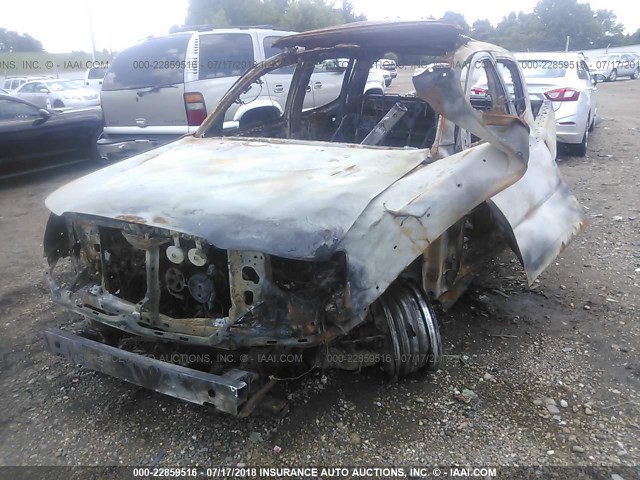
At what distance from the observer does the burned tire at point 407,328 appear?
2555mm

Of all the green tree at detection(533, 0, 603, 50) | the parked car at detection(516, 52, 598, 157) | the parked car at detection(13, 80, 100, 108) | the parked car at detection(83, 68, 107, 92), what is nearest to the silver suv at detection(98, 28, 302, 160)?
the parked car at detection(516, 52, 598, 157)

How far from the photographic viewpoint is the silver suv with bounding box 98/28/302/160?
611 centimetres

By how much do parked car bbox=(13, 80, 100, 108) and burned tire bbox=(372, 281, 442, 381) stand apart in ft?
48.4

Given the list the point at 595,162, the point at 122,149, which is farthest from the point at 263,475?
the point at 595,162

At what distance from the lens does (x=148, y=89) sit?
6.29m

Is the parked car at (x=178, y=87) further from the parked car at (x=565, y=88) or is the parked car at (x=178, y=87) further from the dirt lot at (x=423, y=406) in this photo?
the dirt lot at (x=423, y=406)

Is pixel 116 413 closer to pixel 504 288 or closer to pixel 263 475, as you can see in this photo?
pixel 263 475

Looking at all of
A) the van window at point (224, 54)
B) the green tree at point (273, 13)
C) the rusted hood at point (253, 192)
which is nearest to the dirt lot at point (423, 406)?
the rusted hood at point (253, 192)

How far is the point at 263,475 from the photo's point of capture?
7.35 feet

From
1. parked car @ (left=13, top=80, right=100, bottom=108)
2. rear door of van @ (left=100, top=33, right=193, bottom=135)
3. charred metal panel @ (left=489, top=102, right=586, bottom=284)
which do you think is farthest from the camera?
parked car @ (left=13, top=80, right=100, bottom=108)

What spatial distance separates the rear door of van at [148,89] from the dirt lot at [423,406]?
10.3ft

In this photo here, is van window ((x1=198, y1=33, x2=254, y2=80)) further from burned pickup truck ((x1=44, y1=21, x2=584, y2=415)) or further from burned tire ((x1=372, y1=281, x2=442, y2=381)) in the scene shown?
burned tire ((x1=372, y1=281, x2=442, y2=381))

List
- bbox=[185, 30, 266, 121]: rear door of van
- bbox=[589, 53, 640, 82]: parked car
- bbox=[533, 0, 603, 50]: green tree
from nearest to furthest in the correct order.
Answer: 1. bbox=[185, 30, 266, 121]: rear door of van
2. bbox=[589, 53, 640, 82]: parked car
3. bbox=[533, 0, 603, 50]: green tree

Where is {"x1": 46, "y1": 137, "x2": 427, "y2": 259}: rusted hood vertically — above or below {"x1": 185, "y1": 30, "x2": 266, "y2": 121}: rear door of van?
below
